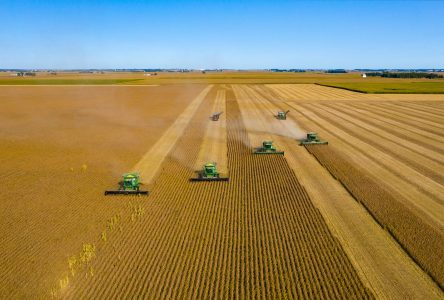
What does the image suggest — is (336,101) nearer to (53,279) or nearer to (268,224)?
(268,224)

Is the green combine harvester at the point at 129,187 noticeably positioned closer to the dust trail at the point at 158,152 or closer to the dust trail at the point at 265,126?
the dust trail at the point at 158,152

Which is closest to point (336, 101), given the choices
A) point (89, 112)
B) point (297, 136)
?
point (297, 136)

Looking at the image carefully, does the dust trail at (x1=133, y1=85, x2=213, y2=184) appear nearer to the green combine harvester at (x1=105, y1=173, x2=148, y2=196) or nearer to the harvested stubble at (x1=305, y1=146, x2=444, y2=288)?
the green combine harvester at (x1=105, y1=173, x2=148, y2=196)

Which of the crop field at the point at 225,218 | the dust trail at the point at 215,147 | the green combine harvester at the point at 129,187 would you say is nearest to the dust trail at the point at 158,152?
the crop field at the point at 225,218

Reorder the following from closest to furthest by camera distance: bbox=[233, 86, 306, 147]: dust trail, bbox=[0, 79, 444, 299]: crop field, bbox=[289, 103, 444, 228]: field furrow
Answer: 1. bbox=[0, 79, 444, 299]: crop field
2. bbox=[289, 103, 444, 228]: field furrow
3. bbox=[233, 86, 306, 147]: dust trail

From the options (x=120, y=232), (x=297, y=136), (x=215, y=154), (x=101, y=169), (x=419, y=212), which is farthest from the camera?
(x=297, y=136)

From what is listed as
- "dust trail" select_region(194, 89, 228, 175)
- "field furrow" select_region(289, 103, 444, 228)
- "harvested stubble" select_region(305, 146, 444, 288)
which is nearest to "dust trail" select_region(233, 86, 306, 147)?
"dust trail" select_region(194, 89, 228, 175)
